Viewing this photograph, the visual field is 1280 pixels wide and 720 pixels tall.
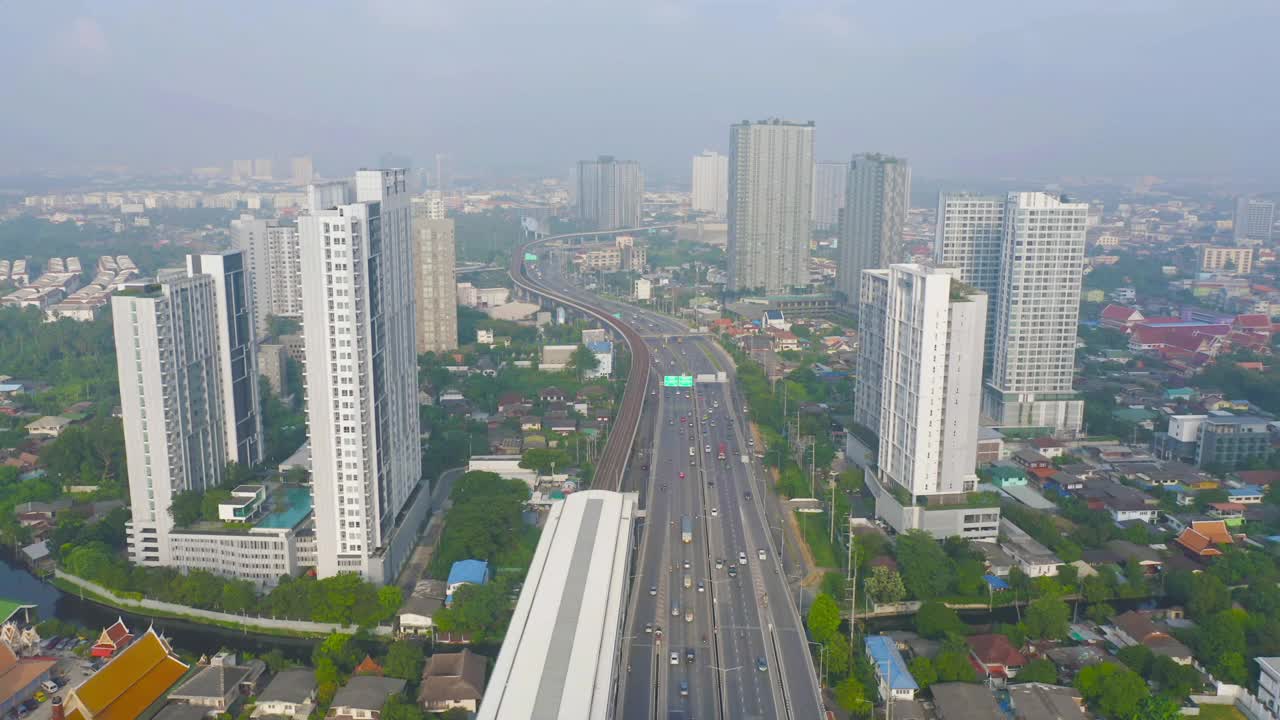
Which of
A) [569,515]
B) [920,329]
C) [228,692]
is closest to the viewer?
[228,692]

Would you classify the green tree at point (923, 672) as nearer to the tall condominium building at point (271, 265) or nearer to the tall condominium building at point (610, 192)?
the tall condominium building at point (271, 265)

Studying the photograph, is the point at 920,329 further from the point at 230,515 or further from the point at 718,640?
the point at 230,515

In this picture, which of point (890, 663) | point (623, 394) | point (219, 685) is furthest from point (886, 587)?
point (623, 394)

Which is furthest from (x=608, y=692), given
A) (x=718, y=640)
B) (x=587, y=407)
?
(x=587, y=407)

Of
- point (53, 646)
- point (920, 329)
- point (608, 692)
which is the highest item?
point (920, 329)

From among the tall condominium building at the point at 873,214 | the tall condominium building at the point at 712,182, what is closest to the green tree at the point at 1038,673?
the tall condominium building at the point at 873,214

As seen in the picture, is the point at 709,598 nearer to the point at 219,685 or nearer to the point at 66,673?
the point at 219,685

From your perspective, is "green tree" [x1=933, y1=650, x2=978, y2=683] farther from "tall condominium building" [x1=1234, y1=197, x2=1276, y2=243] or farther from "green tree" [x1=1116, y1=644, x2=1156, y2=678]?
"tall condominium building" [x1=1234, y1=197, x2=1276, y2=243]
